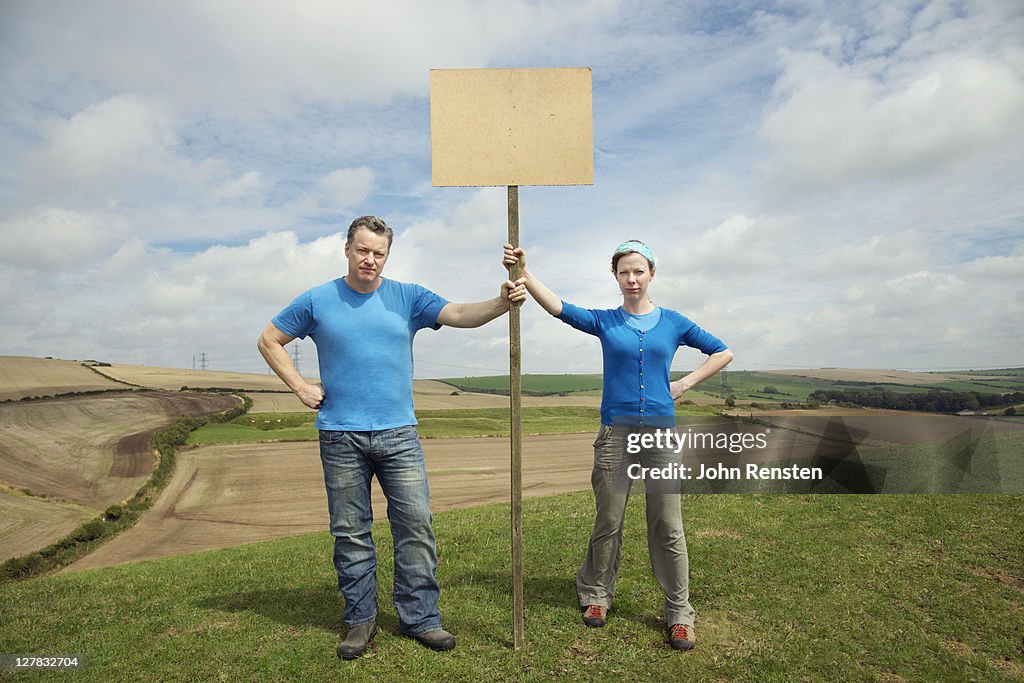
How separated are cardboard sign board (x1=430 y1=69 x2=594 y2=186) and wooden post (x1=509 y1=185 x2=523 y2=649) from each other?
248 mm

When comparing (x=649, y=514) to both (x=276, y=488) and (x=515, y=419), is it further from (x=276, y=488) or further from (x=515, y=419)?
(x=276, y=488)

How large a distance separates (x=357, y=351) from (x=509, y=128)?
79.5 inches

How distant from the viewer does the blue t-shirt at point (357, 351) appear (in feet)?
15.5

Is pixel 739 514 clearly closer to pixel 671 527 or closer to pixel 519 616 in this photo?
pixel 671 527

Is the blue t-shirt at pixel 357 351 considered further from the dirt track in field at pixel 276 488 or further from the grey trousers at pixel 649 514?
the dirt track in field at pixel 276 488

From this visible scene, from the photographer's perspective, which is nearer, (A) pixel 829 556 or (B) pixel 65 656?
(B) pixel 65 656

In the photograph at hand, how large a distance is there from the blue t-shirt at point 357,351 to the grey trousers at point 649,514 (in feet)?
5.11

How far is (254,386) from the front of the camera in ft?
190

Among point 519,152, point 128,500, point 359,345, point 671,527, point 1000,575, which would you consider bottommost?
point 128,500

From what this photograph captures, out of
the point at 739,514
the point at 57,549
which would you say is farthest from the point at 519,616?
the point at 57,549

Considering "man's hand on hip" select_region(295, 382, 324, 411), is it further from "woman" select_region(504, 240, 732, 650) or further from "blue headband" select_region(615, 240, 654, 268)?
"blue headband" select_region(615, 240, 654, 268)

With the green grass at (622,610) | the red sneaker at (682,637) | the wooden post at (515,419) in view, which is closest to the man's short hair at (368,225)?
the wooden post at (515,419)

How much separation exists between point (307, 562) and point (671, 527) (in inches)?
181

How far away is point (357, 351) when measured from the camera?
15.6ft
